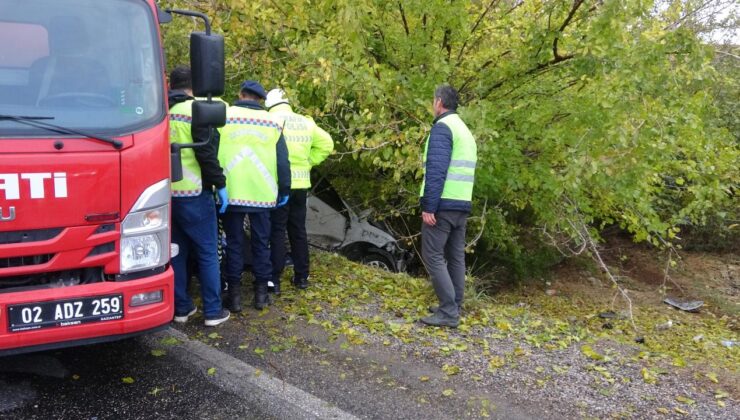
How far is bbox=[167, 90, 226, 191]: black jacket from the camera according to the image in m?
4.24

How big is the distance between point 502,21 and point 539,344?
3.76 meters

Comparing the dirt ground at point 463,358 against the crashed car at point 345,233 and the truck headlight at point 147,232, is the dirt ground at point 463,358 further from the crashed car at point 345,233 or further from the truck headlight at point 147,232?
the crashed car at point 345,233

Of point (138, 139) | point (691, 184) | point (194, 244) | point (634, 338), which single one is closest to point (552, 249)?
point (691, 184)

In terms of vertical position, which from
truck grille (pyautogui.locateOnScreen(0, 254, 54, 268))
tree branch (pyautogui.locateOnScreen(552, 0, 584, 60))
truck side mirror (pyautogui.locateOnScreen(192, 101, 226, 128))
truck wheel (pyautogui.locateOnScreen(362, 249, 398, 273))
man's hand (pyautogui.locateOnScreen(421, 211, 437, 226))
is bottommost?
truck wheel (pyautogui.locateOnScreen(362, 249, 398, 273))

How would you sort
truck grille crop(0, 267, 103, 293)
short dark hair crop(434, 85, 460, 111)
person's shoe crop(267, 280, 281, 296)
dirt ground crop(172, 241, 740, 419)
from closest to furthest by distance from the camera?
truck grille crop(0, 267, 103, 293)
dirt ground crop(172, 241, 740, 419)
short dark hair crop(434, 85, 460, 111)
person's shoe crop(267, 280, 281, 296)

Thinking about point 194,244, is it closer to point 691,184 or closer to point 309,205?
point 309,205

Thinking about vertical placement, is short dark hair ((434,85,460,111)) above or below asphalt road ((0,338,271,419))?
above

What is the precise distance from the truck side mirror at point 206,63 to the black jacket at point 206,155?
0.51 metres

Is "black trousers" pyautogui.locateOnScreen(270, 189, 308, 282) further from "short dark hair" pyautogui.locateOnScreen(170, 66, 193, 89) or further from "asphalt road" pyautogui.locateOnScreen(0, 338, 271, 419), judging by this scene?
"asphalt road" pyautogui.locateOnScreen(0, 338, 271, 419)

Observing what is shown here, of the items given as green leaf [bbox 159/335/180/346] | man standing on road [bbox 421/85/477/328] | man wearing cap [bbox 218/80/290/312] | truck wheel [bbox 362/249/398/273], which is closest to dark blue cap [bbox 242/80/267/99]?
man wearing cap [bbox 218/80/290/312]

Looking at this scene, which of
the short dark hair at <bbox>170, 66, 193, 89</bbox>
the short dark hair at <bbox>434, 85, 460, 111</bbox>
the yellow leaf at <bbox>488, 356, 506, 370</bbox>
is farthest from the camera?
the short dark hair at <bbox>434, 85, 460, 111</bbox>

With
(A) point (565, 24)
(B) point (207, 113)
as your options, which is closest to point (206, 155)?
(B) point (207, 113)

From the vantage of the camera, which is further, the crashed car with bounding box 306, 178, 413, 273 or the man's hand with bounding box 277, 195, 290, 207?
the crashed car with bounding box 306, 178, 413, 273

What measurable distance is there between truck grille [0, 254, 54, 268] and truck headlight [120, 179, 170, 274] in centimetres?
38
